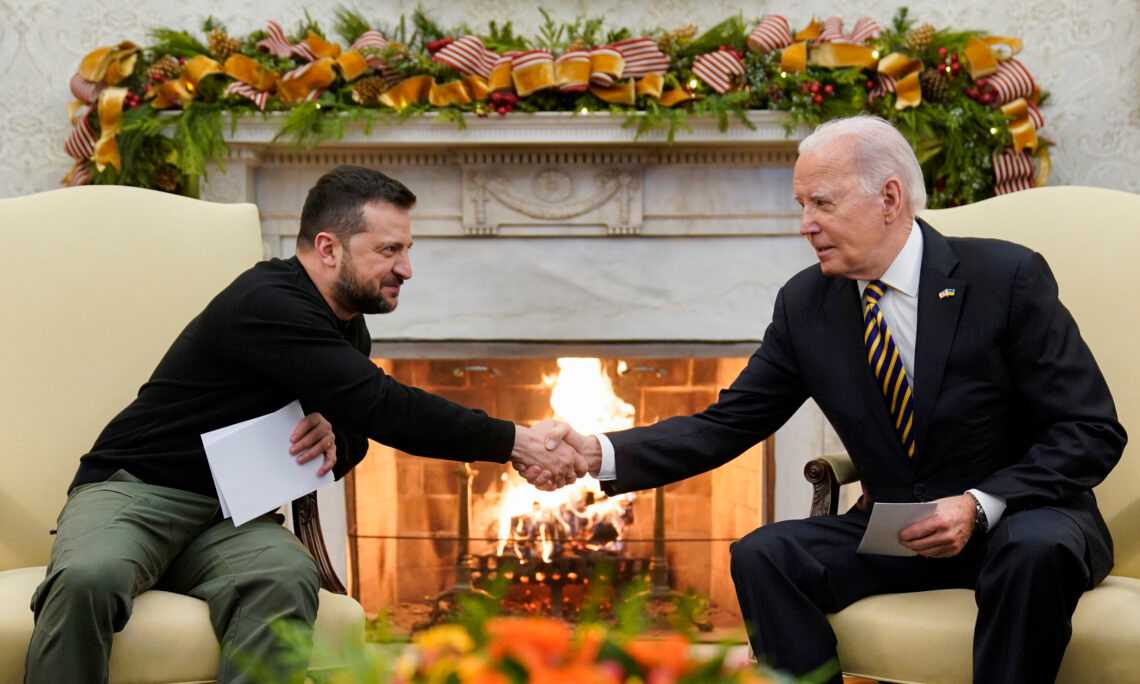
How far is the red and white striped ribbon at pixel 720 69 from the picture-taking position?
3082 mm

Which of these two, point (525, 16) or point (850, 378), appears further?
point (525, 16)

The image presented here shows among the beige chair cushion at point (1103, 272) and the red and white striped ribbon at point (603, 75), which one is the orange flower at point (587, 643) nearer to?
the beige chair cushion at point (1103, 272)

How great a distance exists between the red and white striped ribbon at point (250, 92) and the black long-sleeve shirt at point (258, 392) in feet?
3.76

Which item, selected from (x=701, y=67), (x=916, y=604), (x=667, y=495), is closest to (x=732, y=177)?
(x=701, y=67)

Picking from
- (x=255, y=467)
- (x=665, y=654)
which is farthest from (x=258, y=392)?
(x=665, y=654)

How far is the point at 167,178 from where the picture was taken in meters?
3.21

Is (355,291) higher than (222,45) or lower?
lower

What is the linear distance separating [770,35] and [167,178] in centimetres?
169

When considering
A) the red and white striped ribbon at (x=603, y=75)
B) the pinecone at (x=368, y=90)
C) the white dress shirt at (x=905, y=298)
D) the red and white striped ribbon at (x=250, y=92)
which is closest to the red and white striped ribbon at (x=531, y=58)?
the red and white striped ribbon at (x=603, y=75)

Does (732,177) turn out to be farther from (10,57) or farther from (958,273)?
(10,57)

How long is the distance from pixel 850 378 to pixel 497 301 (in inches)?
61.4

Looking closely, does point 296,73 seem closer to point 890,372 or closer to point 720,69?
point 720,69

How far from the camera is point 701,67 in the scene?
10.2 feet

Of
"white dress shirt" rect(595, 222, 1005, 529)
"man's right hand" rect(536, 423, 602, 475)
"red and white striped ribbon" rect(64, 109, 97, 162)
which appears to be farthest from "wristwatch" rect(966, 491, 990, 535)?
"red and white striped ribbon" rect(64, 109, 97, 162)
